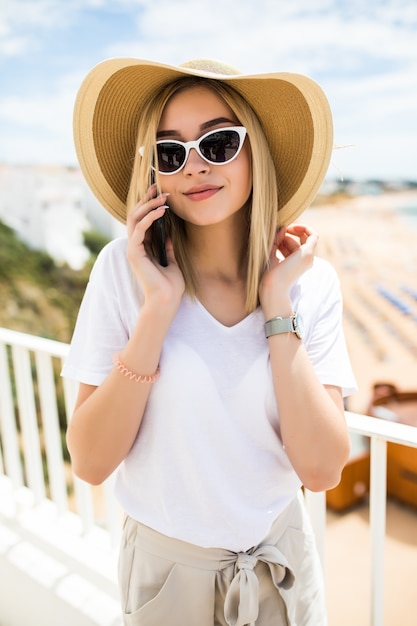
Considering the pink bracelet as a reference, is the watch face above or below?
above

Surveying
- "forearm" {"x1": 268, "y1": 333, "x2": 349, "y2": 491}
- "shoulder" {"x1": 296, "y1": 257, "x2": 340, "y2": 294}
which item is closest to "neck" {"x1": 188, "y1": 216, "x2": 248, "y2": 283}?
"shoulder" {"x1": 296, "y1": 257, "x2": 340, "y2": 294}

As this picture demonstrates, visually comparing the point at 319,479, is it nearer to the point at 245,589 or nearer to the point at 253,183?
the point at 245,589

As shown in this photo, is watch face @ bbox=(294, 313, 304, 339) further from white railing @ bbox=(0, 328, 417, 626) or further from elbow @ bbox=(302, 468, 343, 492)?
white railing @ bbox=(0, 328, 417, 626)

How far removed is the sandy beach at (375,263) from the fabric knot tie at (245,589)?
21.2 metres

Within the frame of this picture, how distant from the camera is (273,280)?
112cm

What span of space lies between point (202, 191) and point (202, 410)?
1.40 ft

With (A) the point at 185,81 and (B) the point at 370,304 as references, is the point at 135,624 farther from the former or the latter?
(B) the point at 370,304

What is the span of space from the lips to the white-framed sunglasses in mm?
46

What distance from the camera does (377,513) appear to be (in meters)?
1.48

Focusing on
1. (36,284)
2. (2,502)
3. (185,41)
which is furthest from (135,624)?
(185,41)

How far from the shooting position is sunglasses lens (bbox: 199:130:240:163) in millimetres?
1055

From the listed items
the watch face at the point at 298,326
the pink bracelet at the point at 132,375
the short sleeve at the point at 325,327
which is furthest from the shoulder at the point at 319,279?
the pink bracelet at the point at 132,375

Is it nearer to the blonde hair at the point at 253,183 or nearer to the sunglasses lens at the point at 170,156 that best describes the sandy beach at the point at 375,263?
the blonde hair at the point at 253,183

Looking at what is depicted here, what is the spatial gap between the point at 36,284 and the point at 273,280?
19.7m
